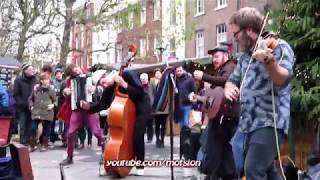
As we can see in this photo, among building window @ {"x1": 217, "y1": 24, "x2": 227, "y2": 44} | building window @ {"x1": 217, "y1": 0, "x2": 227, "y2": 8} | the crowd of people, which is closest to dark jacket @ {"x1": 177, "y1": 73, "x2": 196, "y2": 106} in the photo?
the crowd of people

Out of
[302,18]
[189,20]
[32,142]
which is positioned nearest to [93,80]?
[302,18]

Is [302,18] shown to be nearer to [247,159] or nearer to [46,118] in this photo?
[247,159]

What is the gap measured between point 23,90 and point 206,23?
2287 cm

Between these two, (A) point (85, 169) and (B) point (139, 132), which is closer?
(B) point (139, 132)

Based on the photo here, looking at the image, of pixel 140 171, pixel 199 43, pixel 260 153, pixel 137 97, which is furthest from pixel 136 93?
pixel 199 43

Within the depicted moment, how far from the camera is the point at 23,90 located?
504 inches

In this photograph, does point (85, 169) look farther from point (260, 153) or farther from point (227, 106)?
point (260, 153)

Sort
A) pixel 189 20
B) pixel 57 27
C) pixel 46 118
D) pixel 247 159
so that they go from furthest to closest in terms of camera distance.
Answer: pixel 189 20, pixel 57 27, pixel 46 118, pixel 247 159

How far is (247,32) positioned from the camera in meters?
4.86

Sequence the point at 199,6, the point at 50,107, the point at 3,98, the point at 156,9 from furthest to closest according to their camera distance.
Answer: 1. the point at 156,9
2. the point at 199,6
3. the point at 50,107
4. the point at 3,98

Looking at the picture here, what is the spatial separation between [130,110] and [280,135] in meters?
3.70

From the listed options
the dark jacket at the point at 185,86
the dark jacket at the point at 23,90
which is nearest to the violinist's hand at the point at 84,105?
the dark jacket at the point at 185,86

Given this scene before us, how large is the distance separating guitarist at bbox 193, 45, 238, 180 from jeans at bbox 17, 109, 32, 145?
6.60 metres

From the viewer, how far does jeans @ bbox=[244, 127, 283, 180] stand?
4.69 meters
